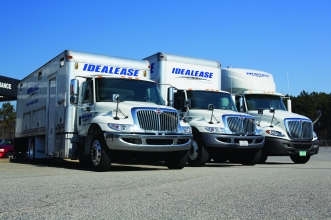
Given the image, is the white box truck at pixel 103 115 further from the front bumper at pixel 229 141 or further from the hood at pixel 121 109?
the front bumper at pixel 229 141

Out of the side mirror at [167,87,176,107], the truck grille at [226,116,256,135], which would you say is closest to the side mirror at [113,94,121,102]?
the side mirror at [167,87,176,107]

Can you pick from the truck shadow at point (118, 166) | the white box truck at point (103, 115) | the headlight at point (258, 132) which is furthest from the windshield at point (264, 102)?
the white box truck at point (103, 115)

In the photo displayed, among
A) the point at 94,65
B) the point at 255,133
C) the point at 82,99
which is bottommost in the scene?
the point at 255,133

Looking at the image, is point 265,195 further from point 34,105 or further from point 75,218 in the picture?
point 34,105

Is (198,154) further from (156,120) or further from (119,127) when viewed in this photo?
(119,127)

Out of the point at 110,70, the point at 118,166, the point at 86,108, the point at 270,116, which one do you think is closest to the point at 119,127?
the point at 86,108

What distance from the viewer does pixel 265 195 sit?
682cm

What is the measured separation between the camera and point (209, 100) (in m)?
15.3

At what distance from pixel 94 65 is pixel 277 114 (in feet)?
22.0

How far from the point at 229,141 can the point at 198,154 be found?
1027 millimetres

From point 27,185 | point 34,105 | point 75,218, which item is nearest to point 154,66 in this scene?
point 34,105

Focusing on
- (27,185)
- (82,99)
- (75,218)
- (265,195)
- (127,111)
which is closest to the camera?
(75,218)

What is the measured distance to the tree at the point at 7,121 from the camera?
78.7 m

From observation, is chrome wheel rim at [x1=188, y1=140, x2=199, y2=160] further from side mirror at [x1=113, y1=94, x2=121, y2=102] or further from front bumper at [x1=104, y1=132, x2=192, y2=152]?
side mirror at [x1=113, y1=94, x2=121, y2=102]
